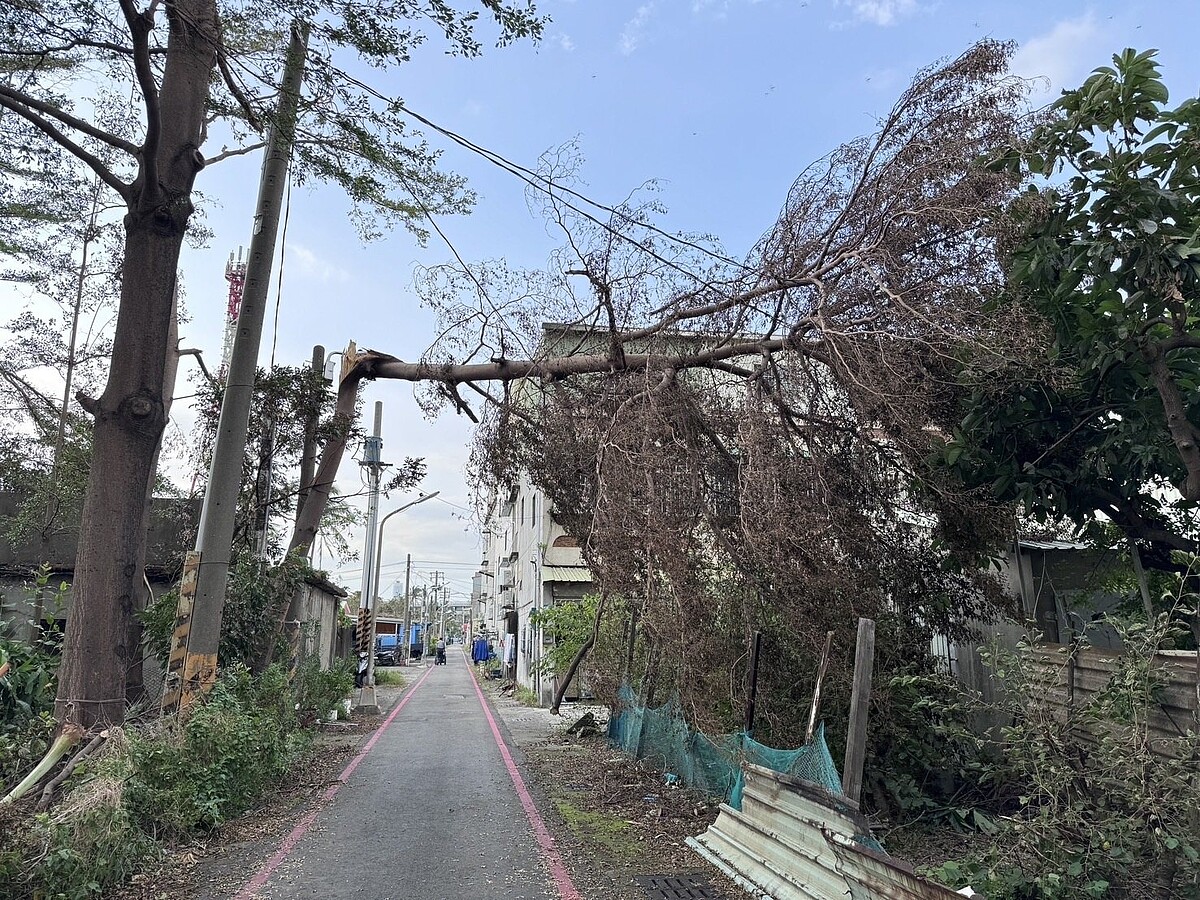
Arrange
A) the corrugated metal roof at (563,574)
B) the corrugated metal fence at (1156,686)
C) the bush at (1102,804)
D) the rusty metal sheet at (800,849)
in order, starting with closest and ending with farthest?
the bush at (1102,804), the rusty metal sheet at (800,849), the corrugated metal fence at (1156,686), the corrugated metal roof at (563,574)

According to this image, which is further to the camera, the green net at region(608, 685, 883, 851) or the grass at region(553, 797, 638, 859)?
the grass at region(553, 797, 638, 859)

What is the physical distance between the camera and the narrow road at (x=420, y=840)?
19.4 ft

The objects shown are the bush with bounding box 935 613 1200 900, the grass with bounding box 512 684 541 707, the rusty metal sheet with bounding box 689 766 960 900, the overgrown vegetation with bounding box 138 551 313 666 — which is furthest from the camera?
the grass with bounding box 512 684 541 707

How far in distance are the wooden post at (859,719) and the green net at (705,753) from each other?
0.39 feet

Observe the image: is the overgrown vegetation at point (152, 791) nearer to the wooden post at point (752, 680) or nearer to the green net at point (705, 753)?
the green net at point (705, 753)

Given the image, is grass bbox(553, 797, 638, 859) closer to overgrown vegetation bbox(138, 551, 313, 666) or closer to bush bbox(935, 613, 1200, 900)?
bush bbox(935, 613, 1200, 900)

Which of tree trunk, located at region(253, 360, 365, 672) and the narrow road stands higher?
tree trunk, located at region(253, 360, 365, 672)

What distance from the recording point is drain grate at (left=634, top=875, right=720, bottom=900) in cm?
572

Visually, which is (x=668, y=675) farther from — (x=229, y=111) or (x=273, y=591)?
(x=229, y=111)

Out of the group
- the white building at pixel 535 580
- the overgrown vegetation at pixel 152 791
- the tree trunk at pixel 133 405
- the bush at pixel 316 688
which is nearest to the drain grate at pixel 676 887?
the overgrown vegetation at pixel 152 791

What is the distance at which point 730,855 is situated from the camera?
6.27 meters

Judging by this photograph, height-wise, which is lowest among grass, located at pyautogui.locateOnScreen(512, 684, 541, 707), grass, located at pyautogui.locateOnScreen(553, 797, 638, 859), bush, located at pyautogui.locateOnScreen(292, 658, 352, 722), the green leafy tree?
grass, located at pyautogui.locateOnScreen(512, 684, 541, 707)

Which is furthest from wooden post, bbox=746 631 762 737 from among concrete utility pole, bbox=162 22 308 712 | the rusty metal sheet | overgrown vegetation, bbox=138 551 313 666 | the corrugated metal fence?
overgrown vegetation, bbox=138 551 313 666

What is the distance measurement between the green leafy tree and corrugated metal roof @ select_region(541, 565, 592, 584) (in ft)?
51.1
